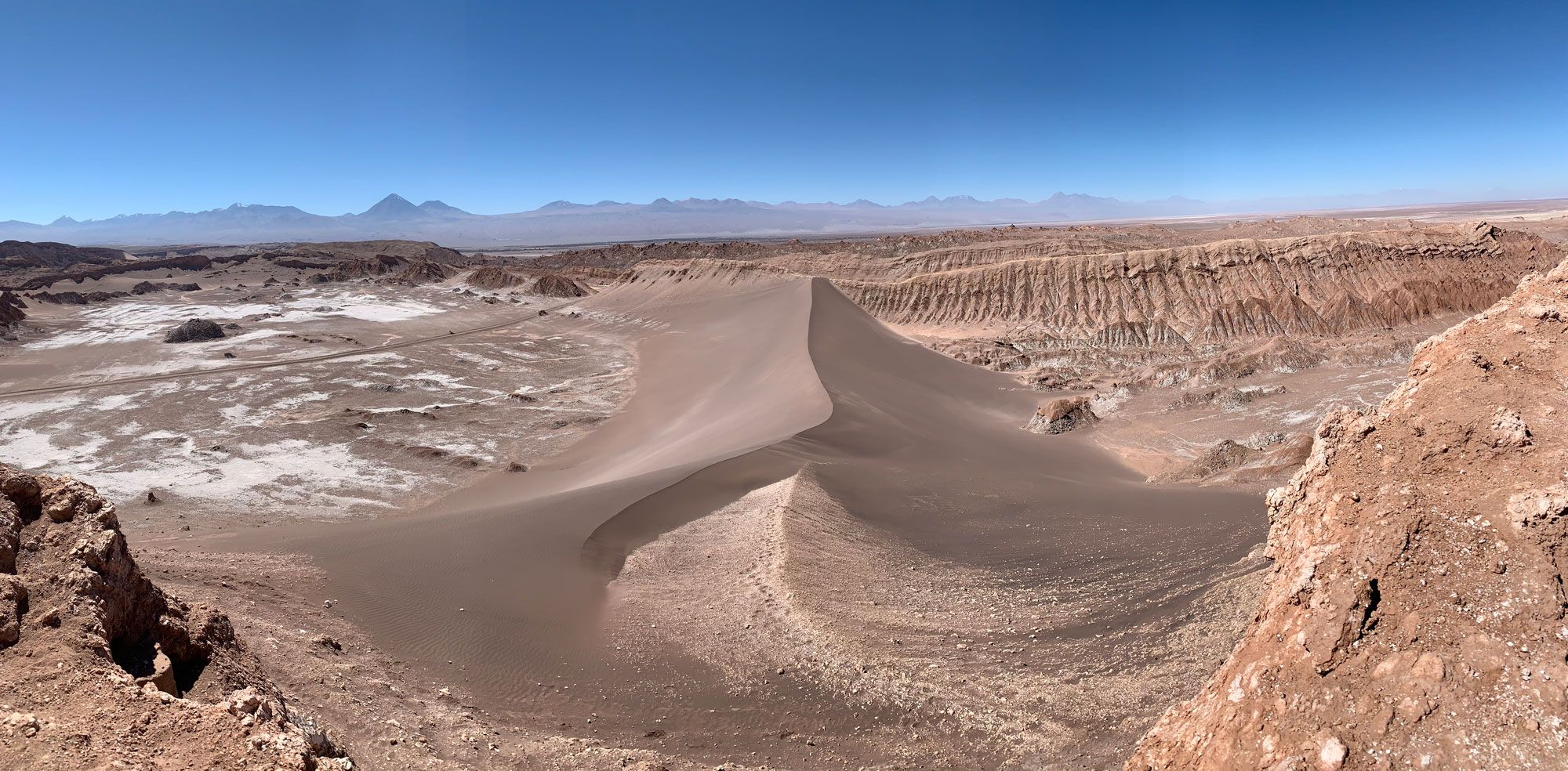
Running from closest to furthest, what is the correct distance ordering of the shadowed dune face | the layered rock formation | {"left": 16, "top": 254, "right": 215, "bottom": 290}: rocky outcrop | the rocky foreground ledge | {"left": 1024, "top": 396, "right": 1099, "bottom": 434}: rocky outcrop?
the rocky foreground ledge < the shadowed dune face < {"left": 1024, "top": 396, "right": 1099, "bottom": 434}: rocky outcrop < the layered rock formation < {"left": 16, "top": 254, "right": 215, "bottom": 290}: rocky outcrop

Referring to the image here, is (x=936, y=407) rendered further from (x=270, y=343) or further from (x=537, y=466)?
(x=270, y=343)

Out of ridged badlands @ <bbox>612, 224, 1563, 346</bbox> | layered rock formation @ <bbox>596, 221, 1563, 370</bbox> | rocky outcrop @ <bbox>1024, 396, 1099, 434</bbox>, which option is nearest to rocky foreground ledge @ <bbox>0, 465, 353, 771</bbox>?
rocky outcrop @ <bbox>1024, 396, 1099, 434</bbox>

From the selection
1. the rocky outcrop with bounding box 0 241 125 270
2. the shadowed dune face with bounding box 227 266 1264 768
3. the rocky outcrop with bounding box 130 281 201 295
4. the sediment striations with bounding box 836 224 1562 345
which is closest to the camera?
the shadowed dune face with bounding box 227 266 1264 768

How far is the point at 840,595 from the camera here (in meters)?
9.07

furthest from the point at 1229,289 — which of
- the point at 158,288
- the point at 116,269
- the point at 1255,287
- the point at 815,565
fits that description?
the point at 116,269

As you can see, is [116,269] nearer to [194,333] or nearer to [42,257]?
[42,257]

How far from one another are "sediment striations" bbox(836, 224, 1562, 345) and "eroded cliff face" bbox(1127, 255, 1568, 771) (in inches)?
1222

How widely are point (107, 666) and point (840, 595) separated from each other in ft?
21.9

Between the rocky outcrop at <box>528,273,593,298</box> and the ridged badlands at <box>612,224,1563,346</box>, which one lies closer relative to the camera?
the ridged badlands at <box>612,224,1563,346</box>

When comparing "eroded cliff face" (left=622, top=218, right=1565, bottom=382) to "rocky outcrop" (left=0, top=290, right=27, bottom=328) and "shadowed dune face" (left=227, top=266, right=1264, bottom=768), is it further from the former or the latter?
"rocky outcrop" (left=0, top=290, right=27, bottom=328)

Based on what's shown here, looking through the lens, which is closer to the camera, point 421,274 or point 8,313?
point 8,313

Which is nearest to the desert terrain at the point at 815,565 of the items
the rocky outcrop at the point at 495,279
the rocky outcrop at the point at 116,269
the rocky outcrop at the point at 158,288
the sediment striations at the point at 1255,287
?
the sediment striations at the point at 1255,287

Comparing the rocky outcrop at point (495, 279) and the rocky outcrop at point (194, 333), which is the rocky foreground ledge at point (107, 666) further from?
the rocky outcrop at point (495, 279)

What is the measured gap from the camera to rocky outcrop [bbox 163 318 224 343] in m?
39.1
